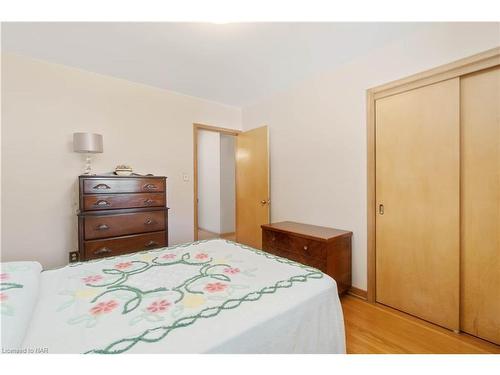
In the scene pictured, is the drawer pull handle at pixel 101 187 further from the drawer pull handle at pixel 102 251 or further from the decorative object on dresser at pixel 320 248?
the decorative object on dresser at pixel 320 248

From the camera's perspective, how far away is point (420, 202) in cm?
198

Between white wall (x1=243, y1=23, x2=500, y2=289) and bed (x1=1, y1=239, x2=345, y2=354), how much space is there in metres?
1.37

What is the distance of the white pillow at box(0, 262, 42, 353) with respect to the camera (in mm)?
722

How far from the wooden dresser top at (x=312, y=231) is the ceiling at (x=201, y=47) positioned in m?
1.79

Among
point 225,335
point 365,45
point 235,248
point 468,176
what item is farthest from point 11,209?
point 468,176

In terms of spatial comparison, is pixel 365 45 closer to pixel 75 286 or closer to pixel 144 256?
pixel 144 256

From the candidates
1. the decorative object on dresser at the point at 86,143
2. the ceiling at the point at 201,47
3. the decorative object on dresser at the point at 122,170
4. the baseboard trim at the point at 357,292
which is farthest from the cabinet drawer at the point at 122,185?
the baseboard trim at the point at 357,292

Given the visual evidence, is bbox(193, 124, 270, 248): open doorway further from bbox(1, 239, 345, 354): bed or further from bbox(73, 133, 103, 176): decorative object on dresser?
bbox(1, 239, 345, 354): bed

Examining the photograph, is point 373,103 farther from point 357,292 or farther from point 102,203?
point 102,203

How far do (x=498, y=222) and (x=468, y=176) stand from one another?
363mm

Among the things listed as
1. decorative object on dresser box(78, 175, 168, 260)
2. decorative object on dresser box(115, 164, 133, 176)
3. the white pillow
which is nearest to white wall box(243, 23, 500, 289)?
decorative object on dresser box(78, 175, 168, 260)

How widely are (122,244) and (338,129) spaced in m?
2.58

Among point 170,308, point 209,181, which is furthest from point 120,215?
point 209,181

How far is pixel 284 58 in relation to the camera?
2422mm
